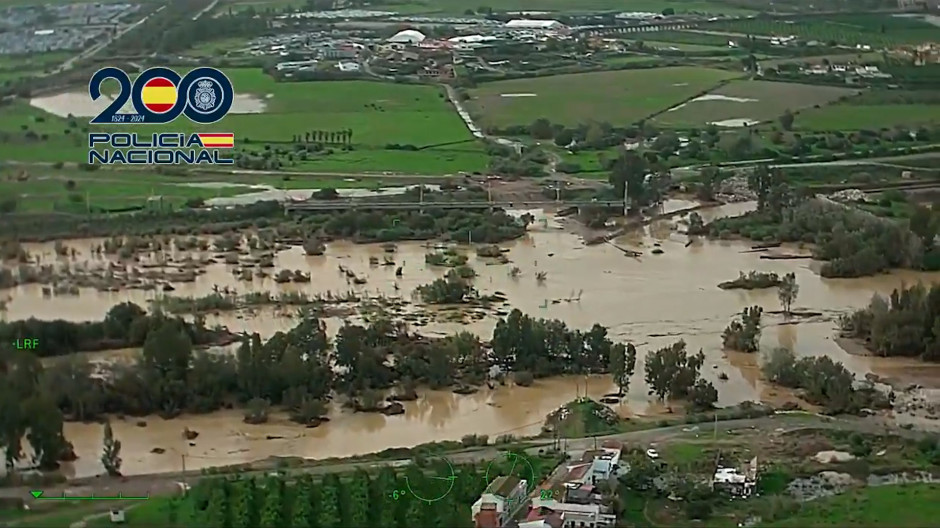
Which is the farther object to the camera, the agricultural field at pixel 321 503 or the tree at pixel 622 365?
the tree at pixel 622 365

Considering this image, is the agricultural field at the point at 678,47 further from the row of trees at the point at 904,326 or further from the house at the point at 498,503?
the house at the point at 498,503

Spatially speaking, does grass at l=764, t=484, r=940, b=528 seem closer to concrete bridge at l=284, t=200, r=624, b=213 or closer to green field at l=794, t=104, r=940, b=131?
concrete bridge at l=284, t=200, r=624, b=213

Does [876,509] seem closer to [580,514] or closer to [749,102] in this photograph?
[580,514]

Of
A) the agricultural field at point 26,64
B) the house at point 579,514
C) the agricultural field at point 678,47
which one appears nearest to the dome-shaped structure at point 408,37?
the agricultural field at point 678,47

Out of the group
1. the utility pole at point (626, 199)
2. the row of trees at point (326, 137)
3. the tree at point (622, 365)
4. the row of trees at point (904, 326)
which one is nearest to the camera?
the tree at point (622, 365)

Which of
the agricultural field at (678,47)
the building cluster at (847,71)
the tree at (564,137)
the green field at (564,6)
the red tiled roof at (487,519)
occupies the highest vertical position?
the green field at (564,6)
